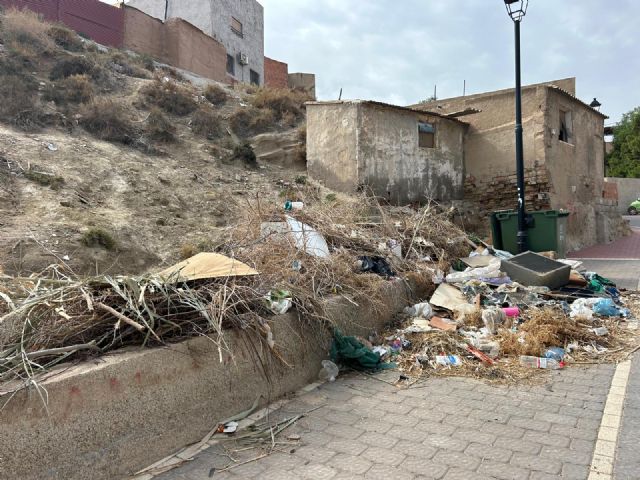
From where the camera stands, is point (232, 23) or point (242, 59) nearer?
point (232, 23)

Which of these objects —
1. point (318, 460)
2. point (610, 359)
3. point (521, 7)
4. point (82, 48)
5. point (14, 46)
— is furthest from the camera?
point (82, 48)

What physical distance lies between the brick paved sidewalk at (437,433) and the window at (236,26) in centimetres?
3161

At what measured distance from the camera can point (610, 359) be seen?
15.5 ft

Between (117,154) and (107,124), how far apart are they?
5.92 feet

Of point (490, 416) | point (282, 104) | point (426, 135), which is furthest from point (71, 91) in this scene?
point (490, 416)

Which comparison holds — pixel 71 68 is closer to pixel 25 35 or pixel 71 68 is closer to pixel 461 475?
pixel 25 35

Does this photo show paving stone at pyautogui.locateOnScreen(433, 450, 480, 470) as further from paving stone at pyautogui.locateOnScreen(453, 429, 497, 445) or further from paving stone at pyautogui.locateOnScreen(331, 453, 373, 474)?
paving stone at pyautogui.locateOnScreen(331, 453, 373, 474)

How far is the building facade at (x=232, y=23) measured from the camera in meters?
29.2

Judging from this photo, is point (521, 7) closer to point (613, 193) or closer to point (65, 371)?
point (65, 371)

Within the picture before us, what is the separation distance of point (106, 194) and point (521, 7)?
1036 cm

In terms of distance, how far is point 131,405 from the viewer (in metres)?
2.81

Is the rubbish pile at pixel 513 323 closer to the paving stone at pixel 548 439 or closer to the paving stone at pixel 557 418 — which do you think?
the paving stone at pixel 557 418

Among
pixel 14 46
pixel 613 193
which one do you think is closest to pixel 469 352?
pixel 613 193

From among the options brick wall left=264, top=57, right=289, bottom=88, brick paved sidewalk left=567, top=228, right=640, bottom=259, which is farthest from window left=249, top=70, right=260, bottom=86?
brick paved sidewalk left=567, top=228, right=640, bottom=259
